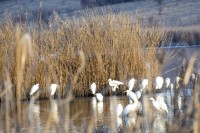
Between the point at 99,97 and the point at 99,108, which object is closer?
the point at 99,108

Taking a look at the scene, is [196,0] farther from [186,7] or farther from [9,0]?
[9,0]

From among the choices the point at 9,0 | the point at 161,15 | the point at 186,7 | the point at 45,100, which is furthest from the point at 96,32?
the point at 9,0

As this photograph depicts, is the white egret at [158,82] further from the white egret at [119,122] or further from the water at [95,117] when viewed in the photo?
the white egret at [119,122]

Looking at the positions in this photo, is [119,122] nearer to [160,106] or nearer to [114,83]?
[160,106]

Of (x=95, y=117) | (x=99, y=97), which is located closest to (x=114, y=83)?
(x=99, y=97)

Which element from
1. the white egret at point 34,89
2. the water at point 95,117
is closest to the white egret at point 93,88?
the water at point 95,117

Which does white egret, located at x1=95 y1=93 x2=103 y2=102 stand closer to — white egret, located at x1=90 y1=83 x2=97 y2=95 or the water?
the water

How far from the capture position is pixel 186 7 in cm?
4388

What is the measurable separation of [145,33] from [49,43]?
208cm

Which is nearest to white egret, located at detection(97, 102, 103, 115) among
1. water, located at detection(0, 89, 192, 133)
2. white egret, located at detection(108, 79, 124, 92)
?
water, located at detection(0, 89, 192, 133)

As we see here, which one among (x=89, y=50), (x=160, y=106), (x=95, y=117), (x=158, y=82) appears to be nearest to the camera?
(x=160, y=106)

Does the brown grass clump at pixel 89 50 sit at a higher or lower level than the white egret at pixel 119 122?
higher

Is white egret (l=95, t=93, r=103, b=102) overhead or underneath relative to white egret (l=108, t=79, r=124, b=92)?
underneath

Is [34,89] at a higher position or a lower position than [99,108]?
higher
